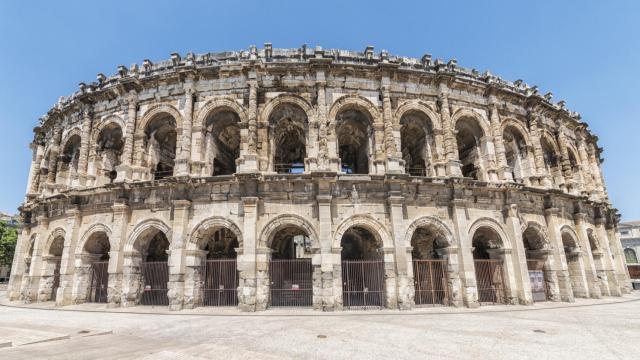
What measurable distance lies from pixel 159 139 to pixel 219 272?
6.45 metres

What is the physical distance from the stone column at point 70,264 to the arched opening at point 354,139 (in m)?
10.9

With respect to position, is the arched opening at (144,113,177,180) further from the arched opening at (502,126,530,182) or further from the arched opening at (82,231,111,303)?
the arched opening at (502,126,530,182)

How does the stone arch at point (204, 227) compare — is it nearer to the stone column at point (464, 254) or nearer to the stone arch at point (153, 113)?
the stone arch at point (153, 113)

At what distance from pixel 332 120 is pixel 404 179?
3.45 metres

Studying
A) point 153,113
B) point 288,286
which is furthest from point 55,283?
point 288,286

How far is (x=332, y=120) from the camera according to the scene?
12125 mm

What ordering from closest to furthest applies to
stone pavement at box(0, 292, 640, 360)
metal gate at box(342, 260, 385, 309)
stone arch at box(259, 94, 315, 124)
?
stone pavement at box(0, 292, 640, 360)
metal gate at box(342, 260, 385, 309)
stone arch at box(259, 94, 315, 124)

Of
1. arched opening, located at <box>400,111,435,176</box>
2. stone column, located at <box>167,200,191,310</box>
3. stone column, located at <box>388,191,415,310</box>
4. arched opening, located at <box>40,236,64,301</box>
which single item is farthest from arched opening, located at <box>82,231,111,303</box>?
arched opening, located at <box>400,111,435,176</box>

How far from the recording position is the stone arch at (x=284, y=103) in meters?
12.2

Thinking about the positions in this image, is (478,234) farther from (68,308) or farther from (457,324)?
(68,308)

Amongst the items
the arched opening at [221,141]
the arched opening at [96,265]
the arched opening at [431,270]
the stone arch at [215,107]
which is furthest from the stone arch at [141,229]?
the arched opening at [431,270]

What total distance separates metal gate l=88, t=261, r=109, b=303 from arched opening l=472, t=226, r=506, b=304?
14.4 meters

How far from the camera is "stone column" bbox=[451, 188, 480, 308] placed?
11000 millimetres

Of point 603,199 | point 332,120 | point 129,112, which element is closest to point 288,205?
point 332,120
